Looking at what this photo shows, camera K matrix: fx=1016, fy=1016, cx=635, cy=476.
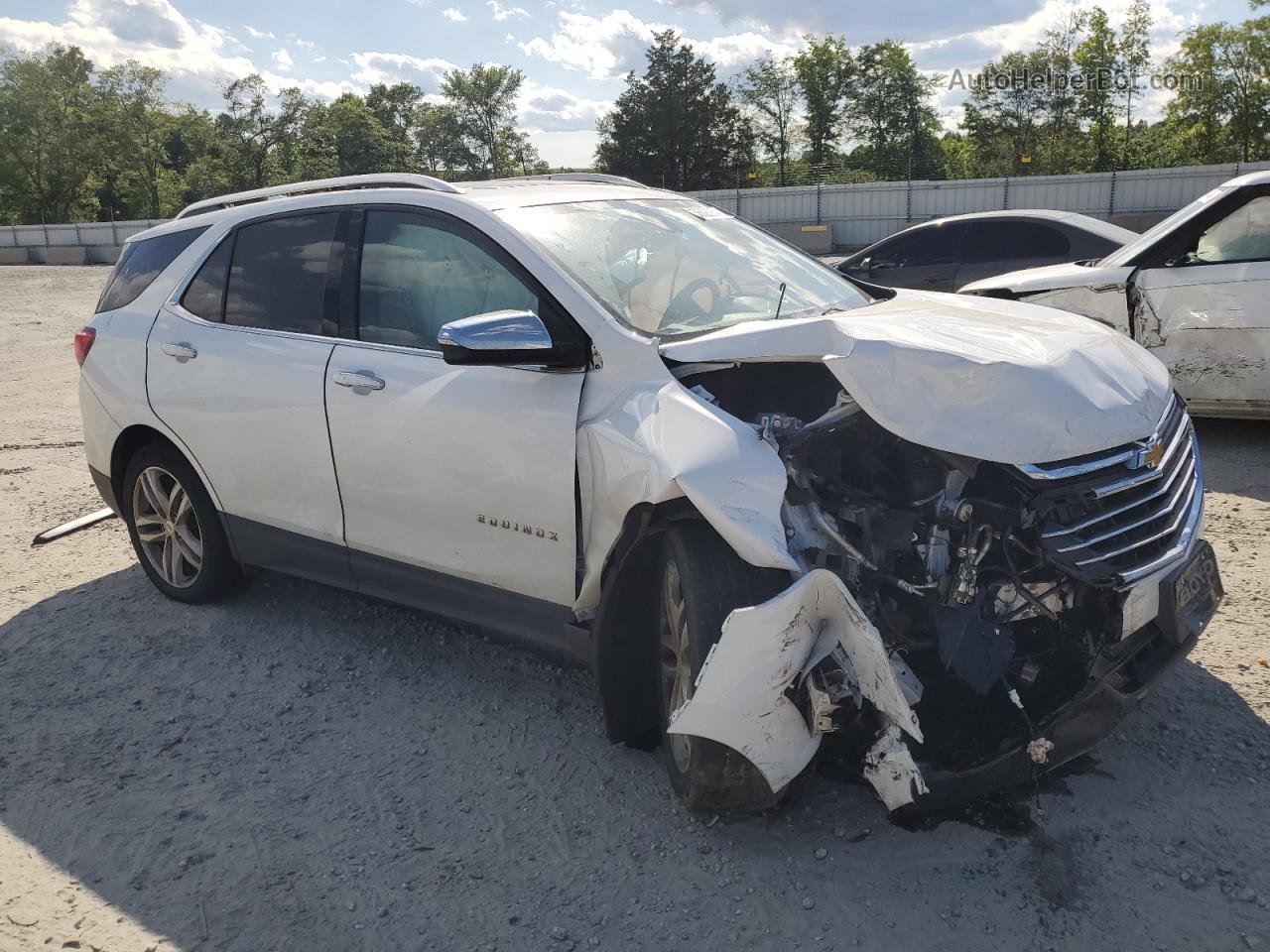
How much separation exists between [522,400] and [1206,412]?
4994 millimetres

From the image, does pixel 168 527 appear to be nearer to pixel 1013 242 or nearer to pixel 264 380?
pixel 264 380

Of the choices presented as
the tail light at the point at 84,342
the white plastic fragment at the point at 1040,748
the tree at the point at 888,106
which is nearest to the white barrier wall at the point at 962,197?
the tail light at the point at 84,342

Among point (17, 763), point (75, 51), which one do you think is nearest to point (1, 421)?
point (17, 763)

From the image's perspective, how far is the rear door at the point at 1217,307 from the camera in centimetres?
605

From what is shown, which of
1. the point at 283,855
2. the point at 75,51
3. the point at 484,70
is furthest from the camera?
the point at 484,70

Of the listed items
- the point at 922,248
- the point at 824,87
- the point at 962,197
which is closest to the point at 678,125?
the point at 824,87

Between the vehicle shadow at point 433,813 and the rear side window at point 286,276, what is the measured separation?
4.55 ft

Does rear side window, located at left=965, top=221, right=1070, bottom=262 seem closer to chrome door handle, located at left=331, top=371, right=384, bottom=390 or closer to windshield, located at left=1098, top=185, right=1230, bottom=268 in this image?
windshield, located at left=1098, top=185, right=1230, bottom=268

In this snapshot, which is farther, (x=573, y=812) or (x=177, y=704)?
(x=177, y=704)

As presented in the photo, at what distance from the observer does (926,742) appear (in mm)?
2787

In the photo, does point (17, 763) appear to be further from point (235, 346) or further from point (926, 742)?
point (926, 742)

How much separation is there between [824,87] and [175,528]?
6649 centimetres

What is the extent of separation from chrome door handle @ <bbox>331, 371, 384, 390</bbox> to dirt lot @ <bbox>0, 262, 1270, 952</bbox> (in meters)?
1.17

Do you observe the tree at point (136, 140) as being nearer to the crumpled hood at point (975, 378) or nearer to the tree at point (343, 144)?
the tree at point (343, 144)
